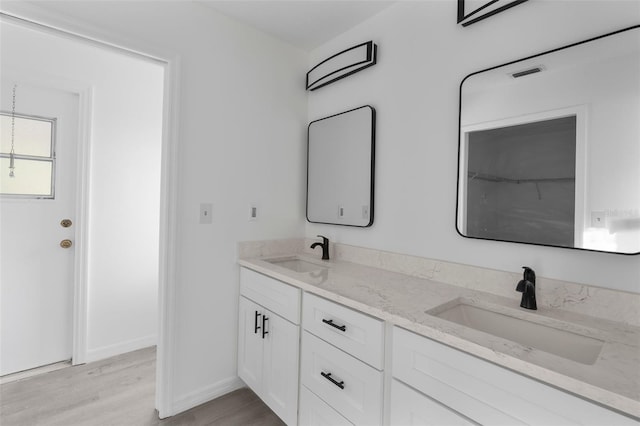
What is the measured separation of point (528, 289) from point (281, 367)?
1222mm

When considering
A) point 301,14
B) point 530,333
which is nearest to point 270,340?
point 530,333

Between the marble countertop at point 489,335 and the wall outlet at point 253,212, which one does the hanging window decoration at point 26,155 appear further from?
the marble countertop at point 489,335

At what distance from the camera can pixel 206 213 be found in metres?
1.90

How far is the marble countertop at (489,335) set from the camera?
703mm

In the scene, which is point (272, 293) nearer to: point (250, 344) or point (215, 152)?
point (250, 344)

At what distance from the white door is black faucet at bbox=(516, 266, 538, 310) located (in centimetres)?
290

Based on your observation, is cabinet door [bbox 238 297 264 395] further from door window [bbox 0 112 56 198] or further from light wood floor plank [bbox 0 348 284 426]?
door window [bbox 0 112 56 198]

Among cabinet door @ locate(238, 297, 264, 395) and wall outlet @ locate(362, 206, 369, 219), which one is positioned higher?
wall outlet @ locate(362, 206, 369, 219)

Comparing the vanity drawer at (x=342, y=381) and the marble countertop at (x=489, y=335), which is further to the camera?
the vanity drawer at (x=342, y=381)

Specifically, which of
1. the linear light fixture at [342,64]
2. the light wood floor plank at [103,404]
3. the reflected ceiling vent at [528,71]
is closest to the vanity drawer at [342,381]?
the light wood floor plank at [103,404]

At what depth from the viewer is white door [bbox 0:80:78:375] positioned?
6.85 feet

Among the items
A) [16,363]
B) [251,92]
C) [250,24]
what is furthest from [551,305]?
[16,363]

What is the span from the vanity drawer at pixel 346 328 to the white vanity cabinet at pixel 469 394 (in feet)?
0.25

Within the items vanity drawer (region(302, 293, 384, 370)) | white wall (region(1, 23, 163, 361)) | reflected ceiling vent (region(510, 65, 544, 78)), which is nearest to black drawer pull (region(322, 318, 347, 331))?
vanity drawer (region(302, 293, 384, 370))
